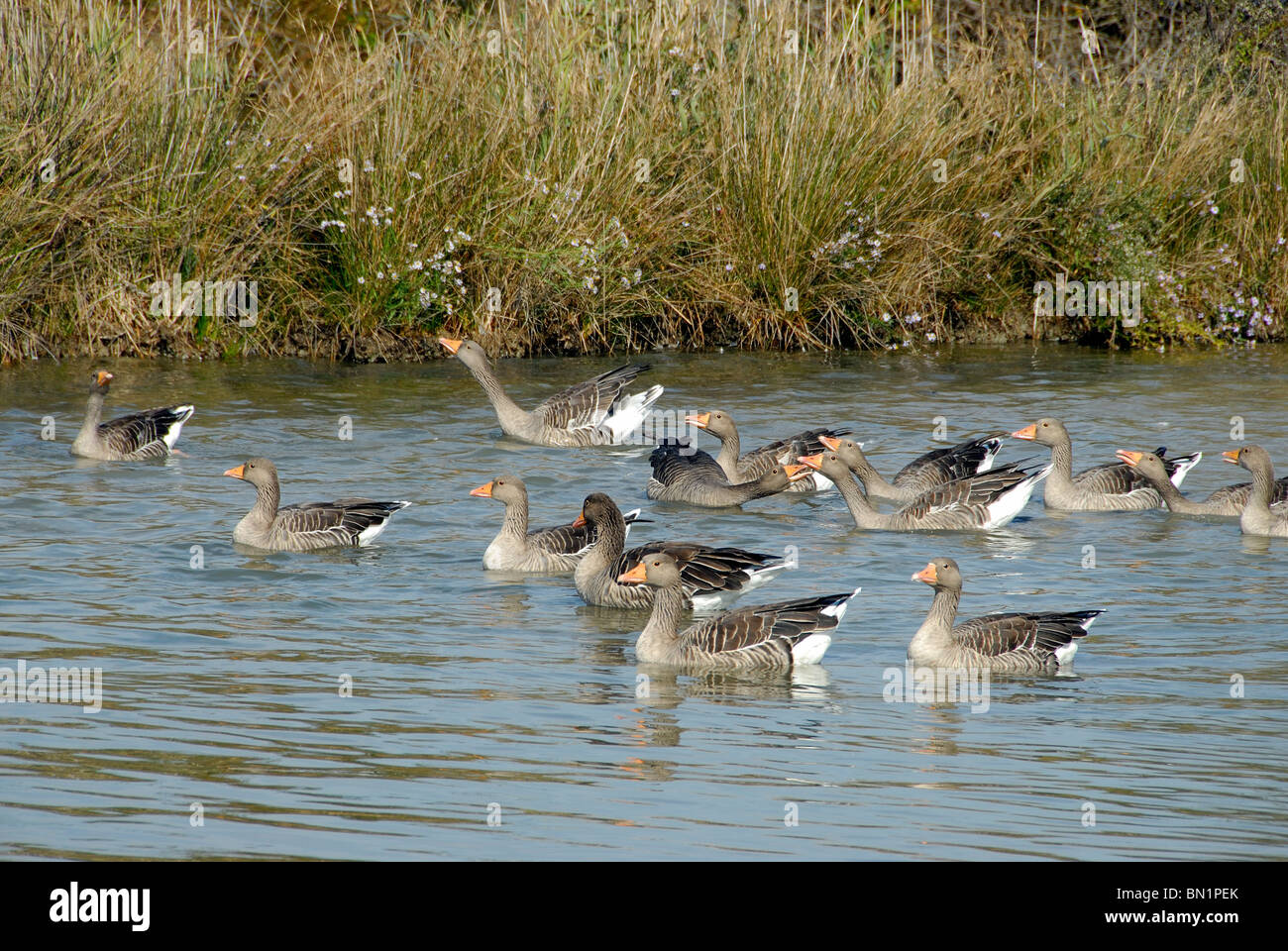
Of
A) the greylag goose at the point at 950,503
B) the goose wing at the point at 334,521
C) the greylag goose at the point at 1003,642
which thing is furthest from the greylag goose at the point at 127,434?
the greylag goose at the point at 1003,642

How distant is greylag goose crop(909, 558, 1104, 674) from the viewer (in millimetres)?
8164

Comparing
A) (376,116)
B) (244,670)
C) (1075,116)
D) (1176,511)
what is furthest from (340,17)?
(244,670)

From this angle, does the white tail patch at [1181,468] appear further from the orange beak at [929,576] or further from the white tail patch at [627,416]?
the orange beak at [929,576]

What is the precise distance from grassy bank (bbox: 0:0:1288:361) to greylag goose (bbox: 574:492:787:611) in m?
7.92

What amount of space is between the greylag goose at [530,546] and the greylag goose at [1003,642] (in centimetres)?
282

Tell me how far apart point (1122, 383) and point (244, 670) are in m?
11.9

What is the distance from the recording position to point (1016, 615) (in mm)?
8375

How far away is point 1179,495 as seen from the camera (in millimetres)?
12297

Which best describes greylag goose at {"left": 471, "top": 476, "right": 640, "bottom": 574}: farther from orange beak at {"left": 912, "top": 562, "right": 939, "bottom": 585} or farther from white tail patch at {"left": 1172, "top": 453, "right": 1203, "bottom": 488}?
white tail patch at {"left": 1172, "top": 453, "right": 1203, "bottom": 488}

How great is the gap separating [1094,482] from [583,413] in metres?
4.49

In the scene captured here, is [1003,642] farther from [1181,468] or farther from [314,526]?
[1181,468]

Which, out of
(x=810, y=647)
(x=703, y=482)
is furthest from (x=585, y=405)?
(x=810, y=647)

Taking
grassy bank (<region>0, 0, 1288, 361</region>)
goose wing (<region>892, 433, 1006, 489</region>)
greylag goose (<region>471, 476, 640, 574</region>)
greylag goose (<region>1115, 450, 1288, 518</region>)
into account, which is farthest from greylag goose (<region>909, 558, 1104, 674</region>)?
grassy bank (<region>0, 0, 1288, 361</region>)

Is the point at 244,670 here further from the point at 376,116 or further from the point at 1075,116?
the point at 1075,116
